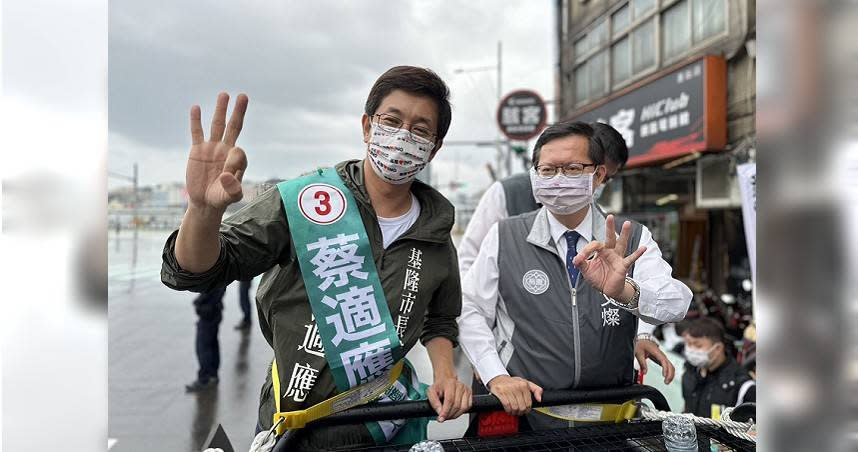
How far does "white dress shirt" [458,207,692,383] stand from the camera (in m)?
1.27

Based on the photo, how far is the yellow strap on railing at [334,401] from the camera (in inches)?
48.1

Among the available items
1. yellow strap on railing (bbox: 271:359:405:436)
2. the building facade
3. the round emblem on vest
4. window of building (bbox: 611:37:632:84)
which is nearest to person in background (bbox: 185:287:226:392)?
yellow strap on railing (bbox: 271:359:405:436)

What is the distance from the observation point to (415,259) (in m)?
1.37

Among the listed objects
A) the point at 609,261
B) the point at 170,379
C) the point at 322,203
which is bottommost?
the point at 170,379

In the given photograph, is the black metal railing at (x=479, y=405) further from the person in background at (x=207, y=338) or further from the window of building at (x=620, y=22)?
the window of building at (x=620, y=22)

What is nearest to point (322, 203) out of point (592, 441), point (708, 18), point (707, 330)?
point (592, 441)

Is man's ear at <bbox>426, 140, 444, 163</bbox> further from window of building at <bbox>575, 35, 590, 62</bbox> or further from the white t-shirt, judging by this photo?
window of building at <bbox>575, 35, 590, 62</bbox>

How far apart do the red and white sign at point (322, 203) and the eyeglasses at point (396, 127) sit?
0.67 feet

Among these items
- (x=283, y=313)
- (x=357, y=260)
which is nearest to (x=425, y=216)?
(x=357, y=260)

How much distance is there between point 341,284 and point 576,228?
0.69 m

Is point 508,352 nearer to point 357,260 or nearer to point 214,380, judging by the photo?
point 357,260

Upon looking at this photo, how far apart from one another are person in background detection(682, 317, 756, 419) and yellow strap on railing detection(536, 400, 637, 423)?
1.83 m

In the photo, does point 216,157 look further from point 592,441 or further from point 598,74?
point 598,74

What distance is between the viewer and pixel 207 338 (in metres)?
4.53
